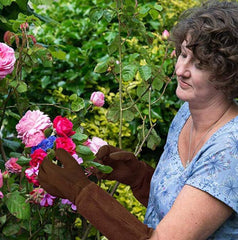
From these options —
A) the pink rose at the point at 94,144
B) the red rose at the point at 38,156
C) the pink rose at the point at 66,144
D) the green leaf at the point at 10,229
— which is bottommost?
the green leaf at the point at 10,229

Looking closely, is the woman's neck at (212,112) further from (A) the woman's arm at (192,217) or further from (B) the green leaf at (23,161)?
(B) the green leaf at (23,161)

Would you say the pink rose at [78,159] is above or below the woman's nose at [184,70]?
below

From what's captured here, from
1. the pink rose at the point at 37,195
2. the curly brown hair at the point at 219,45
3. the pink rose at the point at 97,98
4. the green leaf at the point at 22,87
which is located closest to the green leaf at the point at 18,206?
the pink rose at the point at 37,195

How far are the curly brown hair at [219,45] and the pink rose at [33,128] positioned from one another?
22.6 inches

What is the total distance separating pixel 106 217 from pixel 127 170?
57 cm

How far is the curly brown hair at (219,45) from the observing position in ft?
5.70

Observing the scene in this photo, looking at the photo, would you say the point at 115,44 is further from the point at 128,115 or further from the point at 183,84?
the point at 183,84

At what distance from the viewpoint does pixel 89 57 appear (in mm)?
3492

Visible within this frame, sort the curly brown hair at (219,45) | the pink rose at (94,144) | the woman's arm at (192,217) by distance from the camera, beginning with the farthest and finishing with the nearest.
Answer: the pink rose at (94,144)
the curly brown hair at (219,45)
the woman's arm at (192,217)

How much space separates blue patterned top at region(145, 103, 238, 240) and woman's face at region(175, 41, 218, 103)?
0.43 feet

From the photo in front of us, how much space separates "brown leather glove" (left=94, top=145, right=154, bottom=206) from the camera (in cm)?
213

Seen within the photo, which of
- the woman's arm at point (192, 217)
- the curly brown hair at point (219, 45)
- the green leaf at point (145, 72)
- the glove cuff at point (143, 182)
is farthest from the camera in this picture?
the green leaf at point (145, 72)

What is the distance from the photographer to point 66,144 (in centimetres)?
176

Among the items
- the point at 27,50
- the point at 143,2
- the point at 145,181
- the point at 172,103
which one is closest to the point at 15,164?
the point at 27,50
